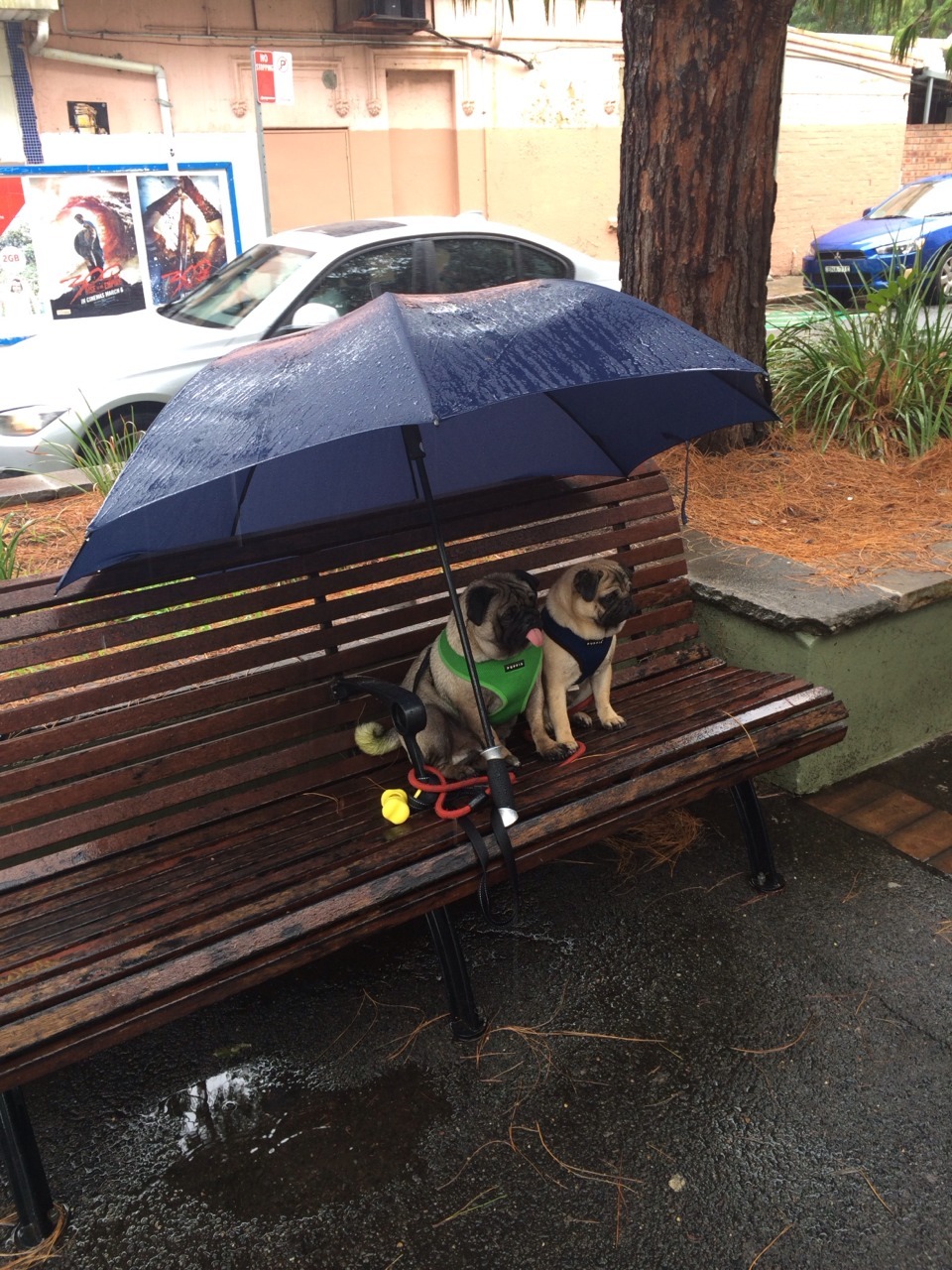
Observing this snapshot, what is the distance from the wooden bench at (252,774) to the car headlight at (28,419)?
12.7 ft

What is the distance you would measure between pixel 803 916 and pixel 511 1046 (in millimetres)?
1011

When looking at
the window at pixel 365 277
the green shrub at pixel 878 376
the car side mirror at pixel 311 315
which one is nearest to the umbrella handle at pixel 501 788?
the green shrub at pixel 878 376

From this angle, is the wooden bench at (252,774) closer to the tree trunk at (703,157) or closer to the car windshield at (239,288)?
the tree trunk at (703,157)

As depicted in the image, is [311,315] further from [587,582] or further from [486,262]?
[587,582]

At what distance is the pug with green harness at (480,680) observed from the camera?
2754 millimetres

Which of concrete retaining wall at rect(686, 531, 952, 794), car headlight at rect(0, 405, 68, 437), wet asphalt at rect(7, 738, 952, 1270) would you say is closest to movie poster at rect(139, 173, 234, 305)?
car headlight at rect(0, 405, 68, 437)

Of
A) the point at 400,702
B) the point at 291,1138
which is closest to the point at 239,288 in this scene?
the point at 400,702

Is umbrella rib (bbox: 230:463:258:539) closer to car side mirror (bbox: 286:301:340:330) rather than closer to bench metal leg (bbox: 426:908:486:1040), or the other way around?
bench metal leg (bbox: 426:908:486:1040)

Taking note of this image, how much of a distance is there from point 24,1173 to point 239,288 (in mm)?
6312

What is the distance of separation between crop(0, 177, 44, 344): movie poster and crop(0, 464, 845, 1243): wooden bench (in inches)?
438

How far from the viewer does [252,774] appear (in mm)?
2898

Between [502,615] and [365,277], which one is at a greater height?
[365,277]

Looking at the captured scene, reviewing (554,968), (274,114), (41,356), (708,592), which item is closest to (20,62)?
(274,114)

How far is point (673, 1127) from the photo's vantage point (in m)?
2.44
